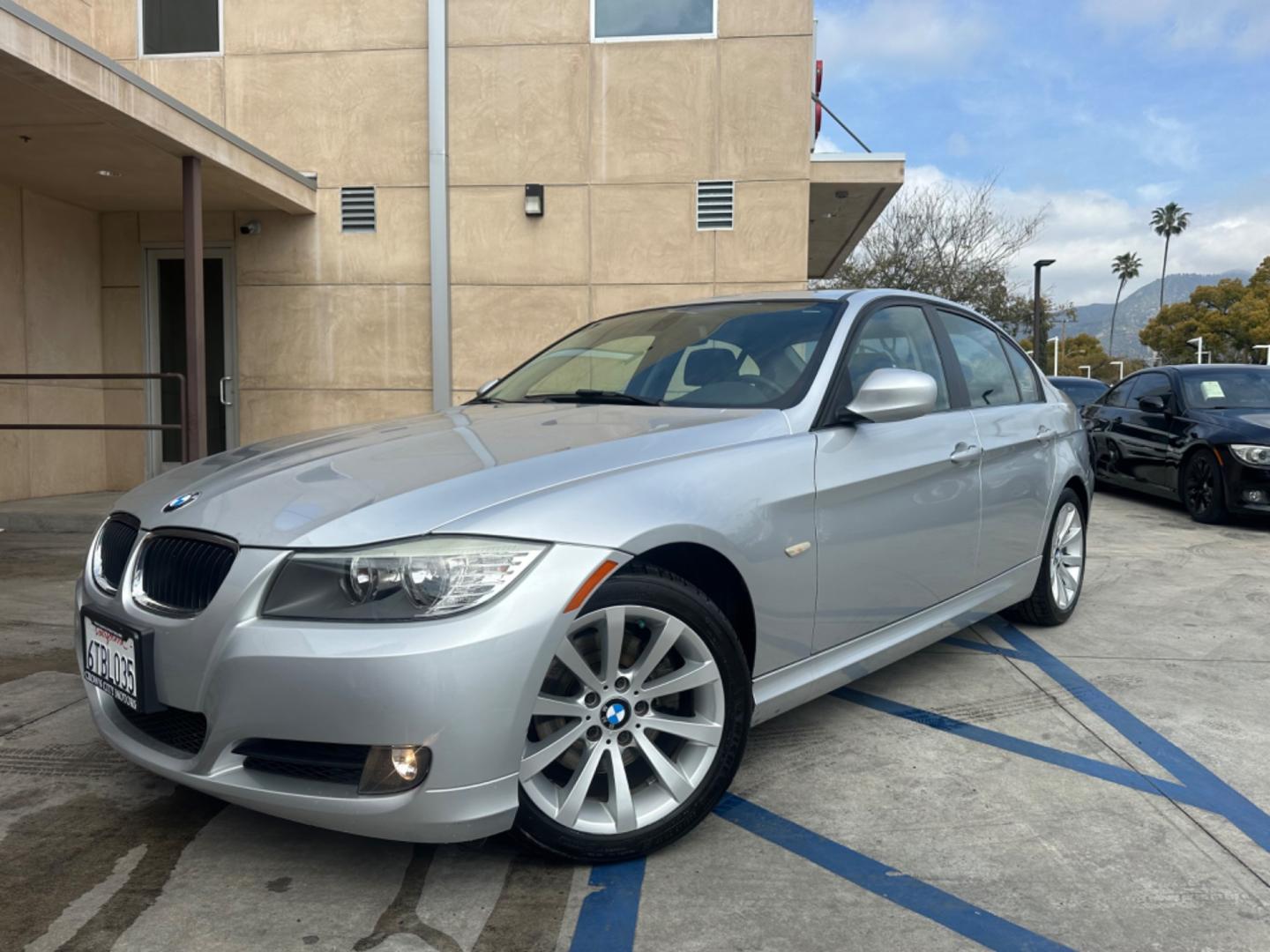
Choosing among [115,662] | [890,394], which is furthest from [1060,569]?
[115,662]

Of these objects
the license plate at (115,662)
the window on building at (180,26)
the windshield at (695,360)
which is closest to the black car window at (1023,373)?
the windshield at (695,360)

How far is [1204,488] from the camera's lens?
28.9ft

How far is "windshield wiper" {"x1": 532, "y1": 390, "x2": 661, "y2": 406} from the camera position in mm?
3336

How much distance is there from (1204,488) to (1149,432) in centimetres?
116

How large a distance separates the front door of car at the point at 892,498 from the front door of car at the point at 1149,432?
6.77 meters

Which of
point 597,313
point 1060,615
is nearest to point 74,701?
point 1060,615

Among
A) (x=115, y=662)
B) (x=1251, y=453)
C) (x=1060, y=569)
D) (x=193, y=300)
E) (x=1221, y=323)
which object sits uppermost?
(x=1221, y=323)

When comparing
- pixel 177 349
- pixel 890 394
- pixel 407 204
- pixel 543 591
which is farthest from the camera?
pixel 177 349

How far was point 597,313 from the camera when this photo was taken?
1009 centimetres

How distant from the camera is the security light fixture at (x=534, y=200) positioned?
9.95 meters

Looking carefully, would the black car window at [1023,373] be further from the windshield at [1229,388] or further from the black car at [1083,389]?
the black car at [1083,389]

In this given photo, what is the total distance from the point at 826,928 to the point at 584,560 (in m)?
0.99

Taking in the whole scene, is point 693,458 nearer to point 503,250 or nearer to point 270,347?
point 503,250

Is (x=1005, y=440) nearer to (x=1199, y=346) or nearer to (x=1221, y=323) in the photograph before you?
(x=1199, y=346)
